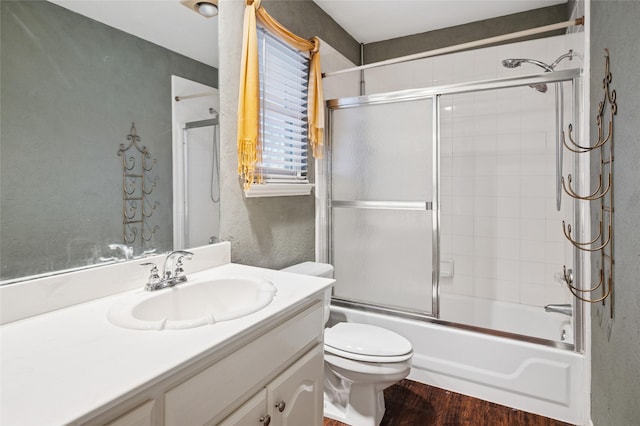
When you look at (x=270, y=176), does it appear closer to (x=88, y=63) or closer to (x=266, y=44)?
(x=266, y=44)

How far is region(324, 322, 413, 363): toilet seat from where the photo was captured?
165cm

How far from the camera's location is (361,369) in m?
1.65

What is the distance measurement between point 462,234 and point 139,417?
2732mm

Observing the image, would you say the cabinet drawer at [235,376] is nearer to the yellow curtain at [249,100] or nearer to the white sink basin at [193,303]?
the white sink basin at [193,303]

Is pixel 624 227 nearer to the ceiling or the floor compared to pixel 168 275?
nearer to the ceiling

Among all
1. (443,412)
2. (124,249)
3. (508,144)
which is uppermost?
(508,144)

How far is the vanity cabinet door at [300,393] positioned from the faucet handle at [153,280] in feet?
1.72

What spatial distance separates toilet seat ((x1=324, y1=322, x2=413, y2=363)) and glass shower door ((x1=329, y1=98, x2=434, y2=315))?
488mm

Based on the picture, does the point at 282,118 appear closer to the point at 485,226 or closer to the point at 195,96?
the point at 195,96

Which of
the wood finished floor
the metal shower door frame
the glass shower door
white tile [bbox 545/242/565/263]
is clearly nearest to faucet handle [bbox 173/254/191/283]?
the wood finished floor

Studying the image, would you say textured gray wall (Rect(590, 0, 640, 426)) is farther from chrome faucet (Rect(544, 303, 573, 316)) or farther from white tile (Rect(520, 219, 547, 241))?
white tile (Rect(520, 219, 547, 241))

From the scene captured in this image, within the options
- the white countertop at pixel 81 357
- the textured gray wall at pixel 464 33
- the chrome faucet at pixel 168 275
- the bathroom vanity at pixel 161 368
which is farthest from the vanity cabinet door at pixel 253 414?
the textured gray wall at pixel 464 33

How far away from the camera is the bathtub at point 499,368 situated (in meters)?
1.79

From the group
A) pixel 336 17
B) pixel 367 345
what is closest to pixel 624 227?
pixel 367 345
